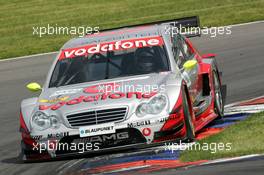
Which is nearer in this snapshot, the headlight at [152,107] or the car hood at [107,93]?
the headlight at [152,107]

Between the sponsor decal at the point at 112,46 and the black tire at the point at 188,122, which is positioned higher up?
the sponsor decal at the point at 112,46

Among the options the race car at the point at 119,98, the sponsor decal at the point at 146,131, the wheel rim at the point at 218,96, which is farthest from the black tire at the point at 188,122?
the wheel rim at the point at 218,96

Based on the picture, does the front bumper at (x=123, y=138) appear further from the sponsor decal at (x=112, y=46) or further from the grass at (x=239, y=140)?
the sponsor decal at (x=112, y=46)

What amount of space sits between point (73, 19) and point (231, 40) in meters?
8.32

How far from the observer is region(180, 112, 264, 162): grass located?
28.8 feet

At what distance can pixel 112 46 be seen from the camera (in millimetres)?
Answer: 10930

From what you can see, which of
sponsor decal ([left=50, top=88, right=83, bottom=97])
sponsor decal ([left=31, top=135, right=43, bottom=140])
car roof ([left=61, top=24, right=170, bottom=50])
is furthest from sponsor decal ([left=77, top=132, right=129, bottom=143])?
car roof ([left=61, top=24, right=170, bottom=50])

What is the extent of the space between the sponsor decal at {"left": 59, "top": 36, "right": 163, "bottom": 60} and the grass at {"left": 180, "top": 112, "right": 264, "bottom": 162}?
157cm

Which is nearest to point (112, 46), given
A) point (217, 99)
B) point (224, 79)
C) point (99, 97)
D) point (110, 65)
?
point (110, 65)

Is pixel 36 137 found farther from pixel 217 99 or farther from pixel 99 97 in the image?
pixel 217 99

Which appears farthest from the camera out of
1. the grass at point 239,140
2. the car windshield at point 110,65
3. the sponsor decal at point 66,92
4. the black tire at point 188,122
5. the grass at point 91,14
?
the grass at point 91,14

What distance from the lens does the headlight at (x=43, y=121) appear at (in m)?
9.54

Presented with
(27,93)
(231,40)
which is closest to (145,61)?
(27,93)

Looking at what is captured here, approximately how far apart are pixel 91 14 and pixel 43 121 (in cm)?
1774
